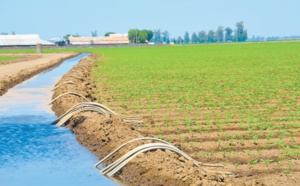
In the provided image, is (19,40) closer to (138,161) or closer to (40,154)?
(40,154)

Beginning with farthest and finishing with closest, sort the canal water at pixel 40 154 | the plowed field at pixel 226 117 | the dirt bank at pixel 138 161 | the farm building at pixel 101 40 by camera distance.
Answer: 1. the farm building at pixel 101 40
2. the plowed field at pixel 226 117
3. the canal water at pixel 40 154
4. the dirt bank at pixel 138 161

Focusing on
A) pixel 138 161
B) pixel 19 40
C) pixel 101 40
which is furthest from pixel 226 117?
pixel 101 40

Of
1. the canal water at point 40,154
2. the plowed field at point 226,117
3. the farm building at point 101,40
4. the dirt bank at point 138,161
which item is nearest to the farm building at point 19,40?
the farm building at point 101,40

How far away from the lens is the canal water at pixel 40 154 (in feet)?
26.2

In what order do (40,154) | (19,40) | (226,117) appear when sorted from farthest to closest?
1. (19,40)
2. (226,117)
3. (40,154)

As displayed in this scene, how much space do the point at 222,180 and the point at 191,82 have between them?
1628 centimetres

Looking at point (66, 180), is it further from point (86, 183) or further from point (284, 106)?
point (284, 106)

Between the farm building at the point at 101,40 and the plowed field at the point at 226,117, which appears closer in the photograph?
the plowed field at the point at 226,117

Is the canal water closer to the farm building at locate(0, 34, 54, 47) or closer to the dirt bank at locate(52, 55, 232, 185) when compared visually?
the dirt bank at locate(52, 55, 232, 185)

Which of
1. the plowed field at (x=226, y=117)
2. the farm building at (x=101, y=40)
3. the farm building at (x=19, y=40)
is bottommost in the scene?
the farm building at (x=101, y=40)

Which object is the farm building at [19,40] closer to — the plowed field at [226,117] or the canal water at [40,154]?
the plowed field at [226,117]

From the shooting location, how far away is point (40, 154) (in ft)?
31.5

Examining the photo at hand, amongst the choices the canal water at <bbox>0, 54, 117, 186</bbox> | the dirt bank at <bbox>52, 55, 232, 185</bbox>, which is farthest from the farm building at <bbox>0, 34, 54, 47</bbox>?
the dirt bank at <bbox>52, 55, 232, 185</bbox>

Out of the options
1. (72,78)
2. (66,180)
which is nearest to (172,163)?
(66,180)
